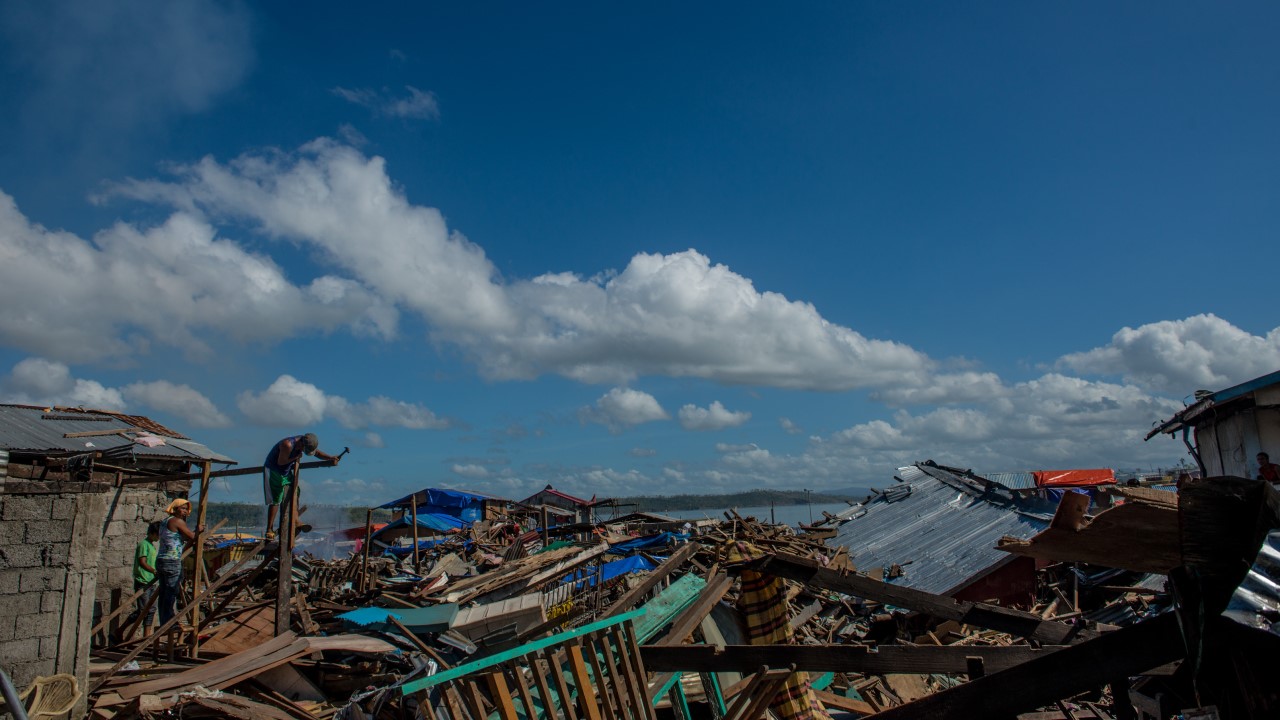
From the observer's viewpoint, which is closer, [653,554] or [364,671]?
[364,671]

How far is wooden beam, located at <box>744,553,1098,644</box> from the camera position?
16.3 ft

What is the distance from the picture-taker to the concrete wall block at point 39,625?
279 inches

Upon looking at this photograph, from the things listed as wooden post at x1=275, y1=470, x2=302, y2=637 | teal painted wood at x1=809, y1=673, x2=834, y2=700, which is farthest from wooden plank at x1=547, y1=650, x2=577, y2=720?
wooden post at x1=275, y1=470, x2=302, y2=637

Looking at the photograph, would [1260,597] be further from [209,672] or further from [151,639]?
[151,639]

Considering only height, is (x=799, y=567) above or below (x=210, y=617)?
above

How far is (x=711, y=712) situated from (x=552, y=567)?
8.34 metres

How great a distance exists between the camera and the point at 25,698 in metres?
6.92

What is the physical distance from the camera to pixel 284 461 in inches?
418

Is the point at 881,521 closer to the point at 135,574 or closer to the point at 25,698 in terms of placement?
the point at 135,574

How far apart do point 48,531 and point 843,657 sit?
780 centimetres

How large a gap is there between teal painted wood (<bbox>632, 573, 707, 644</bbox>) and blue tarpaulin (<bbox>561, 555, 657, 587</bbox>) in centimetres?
560

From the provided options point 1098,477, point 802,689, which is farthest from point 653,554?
point 1098,477

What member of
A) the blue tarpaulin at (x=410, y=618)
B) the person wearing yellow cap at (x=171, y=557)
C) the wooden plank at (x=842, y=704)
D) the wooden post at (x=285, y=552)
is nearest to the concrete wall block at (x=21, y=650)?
the wooden post at (x=285, y=552)

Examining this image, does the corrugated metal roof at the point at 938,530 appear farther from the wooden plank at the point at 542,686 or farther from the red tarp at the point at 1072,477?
the wooden plank at the point at 542,686
